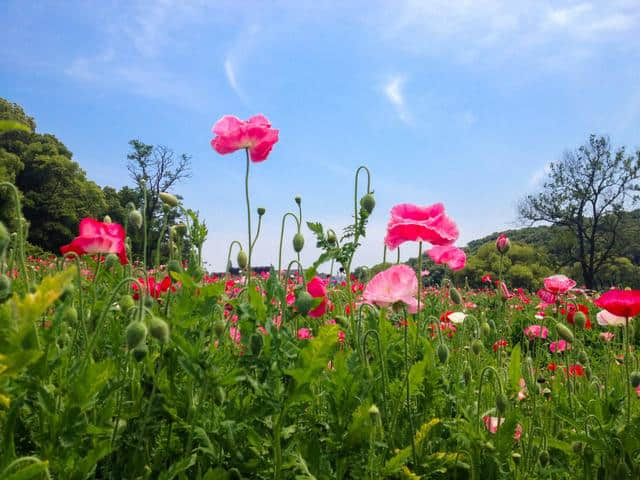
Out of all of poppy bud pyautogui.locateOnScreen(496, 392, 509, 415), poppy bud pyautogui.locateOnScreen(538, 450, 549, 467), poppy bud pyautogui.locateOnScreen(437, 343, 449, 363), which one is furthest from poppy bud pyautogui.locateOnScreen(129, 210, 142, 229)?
poppy bud pyautogui.locateOnScreen(538, 450, 549, 467)

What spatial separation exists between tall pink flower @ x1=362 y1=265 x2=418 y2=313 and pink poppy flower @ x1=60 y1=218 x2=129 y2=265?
0.79 m

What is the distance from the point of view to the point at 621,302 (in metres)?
1.68

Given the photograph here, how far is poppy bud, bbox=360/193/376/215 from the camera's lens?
1869mm

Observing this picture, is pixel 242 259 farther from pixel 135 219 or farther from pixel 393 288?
pixel 393 288

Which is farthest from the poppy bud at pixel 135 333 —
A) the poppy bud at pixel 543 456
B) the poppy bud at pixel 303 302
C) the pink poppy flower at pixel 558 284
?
the pink poppy flower at pixel 558 284

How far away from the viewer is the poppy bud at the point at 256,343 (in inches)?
52.7

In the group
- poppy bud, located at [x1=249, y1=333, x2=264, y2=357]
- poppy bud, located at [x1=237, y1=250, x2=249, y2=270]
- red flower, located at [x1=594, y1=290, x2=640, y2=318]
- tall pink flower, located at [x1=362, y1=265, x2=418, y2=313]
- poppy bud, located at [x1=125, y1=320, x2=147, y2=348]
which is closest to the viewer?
poppy bud, located at [x1=125, y1=320, x2=147, y2=348]

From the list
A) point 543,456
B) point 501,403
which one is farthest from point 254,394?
point 543,456

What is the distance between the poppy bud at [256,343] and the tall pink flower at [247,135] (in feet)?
2.38

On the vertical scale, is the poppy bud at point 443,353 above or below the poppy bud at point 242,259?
below

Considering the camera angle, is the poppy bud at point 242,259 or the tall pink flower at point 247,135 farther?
the poppy bud at point 242,259

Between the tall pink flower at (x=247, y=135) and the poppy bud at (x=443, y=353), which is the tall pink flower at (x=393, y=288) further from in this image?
the tall pink flower at (x=247, y=135)

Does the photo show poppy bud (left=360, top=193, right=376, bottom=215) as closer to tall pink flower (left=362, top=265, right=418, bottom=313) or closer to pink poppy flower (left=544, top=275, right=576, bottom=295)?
tall pink flower (left=362, top=265, right=418, bottom=313)

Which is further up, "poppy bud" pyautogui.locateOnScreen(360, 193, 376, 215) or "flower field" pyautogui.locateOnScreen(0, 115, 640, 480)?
"poppy bud" pyautogui.locateOnScreen(360, 193, 376, 215)
